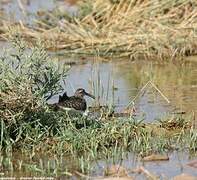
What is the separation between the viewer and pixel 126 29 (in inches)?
454

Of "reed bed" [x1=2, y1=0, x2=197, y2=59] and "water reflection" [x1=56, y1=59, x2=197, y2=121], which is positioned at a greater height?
"reed bed" [x1=2, y1=0, x2=197, y2=59]

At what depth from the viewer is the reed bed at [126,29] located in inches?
424

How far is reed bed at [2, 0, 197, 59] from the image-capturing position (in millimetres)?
10773

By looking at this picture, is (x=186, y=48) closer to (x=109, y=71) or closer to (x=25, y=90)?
(x=109, y=71)

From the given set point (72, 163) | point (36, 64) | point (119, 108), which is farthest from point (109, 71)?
point (72, 163)

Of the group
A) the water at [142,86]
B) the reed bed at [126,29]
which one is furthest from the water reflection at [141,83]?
the reed bed at [126,29]

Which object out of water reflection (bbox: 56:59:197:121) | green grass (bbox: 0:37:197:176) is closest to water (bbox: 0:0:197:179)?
water reflection (bbox: 56:59:197:121)

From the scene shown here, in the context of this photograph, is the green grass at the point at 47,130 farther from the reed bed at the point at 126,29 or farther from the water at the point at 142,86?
the reed bed at the point at 126,29

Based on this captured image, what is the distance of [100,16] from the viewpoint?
488 inches

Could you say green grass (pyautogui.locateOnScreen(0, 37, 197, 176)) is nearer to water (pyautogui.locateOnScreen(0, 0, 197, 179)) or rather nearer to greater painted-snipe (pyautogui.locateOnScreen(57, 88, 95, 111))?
water (pyautogui.locateOnScreen(0, 0, 197, 179))

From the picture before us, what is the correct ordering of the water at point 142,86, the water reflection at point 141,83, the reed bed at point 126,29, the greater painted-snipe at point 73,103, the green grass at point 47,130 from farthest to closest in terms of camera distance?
the reed bed at point 126,29
the water reflection at point 141,83
the greater painted-snipe at point 73,103
the green grass at point 47,130
the water at point 142,86

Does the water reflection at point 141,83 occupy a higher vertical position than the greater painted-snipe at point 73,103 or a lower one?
higher

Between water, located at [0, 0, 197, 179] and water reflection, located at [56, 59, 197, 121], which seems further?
water reflection, located at [56, 59, 197, 121]

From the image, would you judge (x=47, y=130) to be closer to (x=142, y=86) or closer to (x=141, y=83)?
(x=142, y=86)
